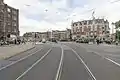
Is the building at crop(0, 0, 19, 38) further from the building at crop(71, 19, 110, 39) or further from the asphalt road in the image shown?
the asphalt road

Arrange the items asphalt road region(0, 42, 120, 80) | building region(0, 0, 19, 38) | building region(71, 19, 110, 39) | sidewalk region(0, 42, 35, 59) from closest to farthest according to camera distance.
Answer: asphalt road region(0, 42, 120, 80), sidewalk region(0, 42, 35, 59), building region(0, 0, 19, 38), building region(71, 19, 110, 39)

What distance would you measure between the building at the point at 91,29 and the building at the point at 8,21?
3594cm

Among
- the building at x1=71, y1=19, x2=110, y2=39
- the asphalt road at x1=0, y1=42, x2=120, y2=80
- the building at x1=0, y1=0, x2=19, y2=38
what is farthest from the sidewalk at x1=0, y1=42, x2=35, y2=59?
the building at x1=71, y1=19, x2=110, y2=39

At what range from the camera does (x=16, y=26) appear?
12462 cm

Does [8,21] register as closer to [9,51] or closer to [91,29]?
[91,29]

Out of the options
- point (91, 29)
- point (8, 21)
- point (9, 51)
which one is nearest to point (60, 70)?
point (9, 51)

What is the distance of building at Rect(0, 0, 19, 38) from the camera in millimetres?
105125

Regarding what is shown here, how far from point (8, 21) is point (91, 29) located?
65756 millimetres

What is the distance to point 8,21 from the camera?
114 m

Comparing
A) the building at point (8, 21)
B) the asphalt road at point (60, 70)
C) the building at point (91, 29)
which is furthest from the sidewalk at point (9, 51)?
the building at point (91, 29)

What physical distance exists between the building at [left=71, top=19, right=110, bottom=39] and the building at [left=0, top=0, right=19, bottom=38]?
3594cm

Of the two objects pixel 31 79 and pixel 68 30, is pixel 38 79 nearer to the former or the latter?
pixel 31 79

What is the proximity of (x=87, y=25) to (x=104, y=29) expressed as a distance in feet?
67.6

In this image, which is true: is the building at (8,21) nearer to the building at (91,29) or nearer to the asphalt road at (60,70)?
the building at (91,29)
